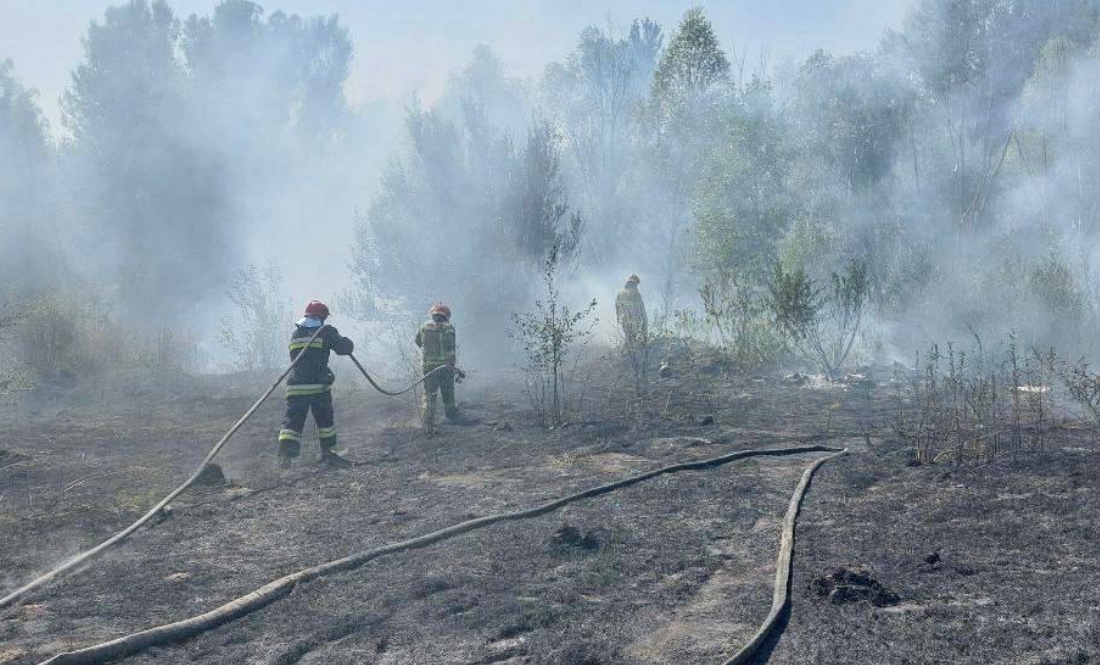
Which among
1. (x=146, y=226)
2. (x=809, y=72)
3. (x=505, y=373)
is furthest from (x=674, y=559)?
(x=146, y=226)

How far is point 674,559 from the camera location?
19.5ft

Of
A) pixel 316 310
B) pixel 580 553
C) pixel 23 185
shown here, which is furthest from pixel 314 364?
pixel 23 185

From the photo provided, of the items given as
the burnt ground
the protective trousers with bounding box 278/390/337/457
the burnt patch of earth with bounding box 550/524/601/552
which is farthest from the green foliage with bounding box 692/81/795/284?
the burnt patch of earth with bounding box 550/524/601/552

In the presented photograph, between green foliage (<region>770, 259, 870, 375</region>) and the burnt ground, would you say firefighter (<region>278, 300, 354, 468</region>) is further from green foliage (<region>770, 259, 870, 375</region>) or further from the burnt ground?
green foliage (<region>770, 259, 870, 375</region>)

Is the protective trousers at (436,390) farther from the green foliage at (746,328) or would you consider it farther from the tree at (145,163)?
the tree at (145,163)

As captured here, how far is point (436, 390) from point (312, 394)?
240cm

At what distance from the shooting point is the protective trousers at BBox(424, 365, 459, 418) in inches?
475

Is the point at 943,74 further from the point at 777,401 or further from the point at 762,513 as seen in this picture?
the point at 762,513

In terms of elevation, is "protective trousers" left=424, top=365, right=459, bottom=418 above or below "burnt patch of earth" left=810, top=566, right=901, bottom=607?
above

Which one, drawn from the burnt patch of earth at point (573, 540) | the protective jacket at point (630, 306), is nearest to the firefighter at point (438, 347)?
the protective jacket at point (630, 306)

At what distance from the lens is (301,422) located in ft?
33.3

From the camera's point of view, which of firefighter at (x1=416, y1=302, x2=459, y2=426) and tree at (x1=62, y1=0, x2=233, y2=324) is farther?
tree at (x1=62, y1=0, x2=233, y2=324)

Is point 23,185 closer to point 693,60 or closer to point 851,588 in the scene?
point 693,60

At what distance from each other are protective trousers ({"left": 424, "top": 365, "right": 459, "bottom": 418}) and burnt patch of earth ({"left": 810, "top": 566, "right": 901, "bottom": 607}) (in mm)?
7426
